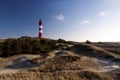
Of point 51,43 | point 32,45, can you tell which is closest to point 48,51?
point 32,45

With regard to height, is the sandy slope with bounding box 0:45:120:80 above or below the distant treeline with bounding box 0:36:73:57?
below

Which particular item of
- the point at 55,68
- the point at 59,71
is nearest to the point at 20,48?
the point at 55,68

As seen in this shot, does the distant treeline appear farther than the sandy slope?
Yes

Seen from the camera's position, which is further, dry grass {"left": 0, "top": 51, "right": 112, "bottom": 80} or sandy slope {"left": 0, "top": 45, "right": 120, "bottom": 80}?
sandy slope {"left": 0, "top": 45, "right": 120, "bottom": 80}

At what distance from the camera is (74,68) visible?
18.5 meters

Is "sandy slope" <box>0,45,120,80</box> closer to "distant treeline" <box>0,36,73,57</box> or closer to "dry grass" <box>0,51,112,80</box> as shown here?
"dry grass" <box>0,51,112,80</box>

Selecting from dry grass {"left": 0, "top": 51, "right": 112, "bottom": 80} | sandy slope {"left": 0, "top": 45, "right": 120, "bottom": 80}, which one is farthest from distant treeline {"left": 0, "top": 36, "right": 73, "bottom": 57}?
dry grass {"left": 0, "top": 51, "right": 112, "bottom": 80}

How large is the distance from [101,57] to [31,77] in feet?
35.7

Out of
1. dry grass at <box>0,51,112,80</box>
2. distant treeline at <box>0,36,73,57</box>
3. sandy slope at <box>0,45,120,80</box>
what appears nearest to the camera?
dry grass at <box>0,51,112,80</box>

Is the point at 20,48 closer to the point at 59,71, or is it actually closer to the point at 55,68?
the point at 55,68

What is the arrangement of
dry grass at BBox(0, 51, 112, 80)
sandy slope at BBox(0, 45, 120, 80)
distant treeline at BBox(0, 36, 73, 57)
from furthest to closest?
1. distant treeline at BBox(0, 36, 73, 57)
2. sandy slope at BBox(0, 45, 120, 80)
3. dry grass at BBox(0, 51, 112, 80)

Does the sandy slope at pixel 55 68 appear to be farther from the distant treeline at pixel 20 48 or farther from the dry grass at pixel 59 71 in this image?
the distant treeline at pixel 20 48

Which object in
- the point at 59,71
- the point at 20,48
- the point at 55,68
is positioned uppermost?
the point at 20,48

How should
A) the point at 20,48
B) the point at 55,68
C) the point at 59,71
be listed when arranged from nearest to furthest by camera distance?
1. the point at 59,71
2. the point at 55,68
3. the point at 20,48
